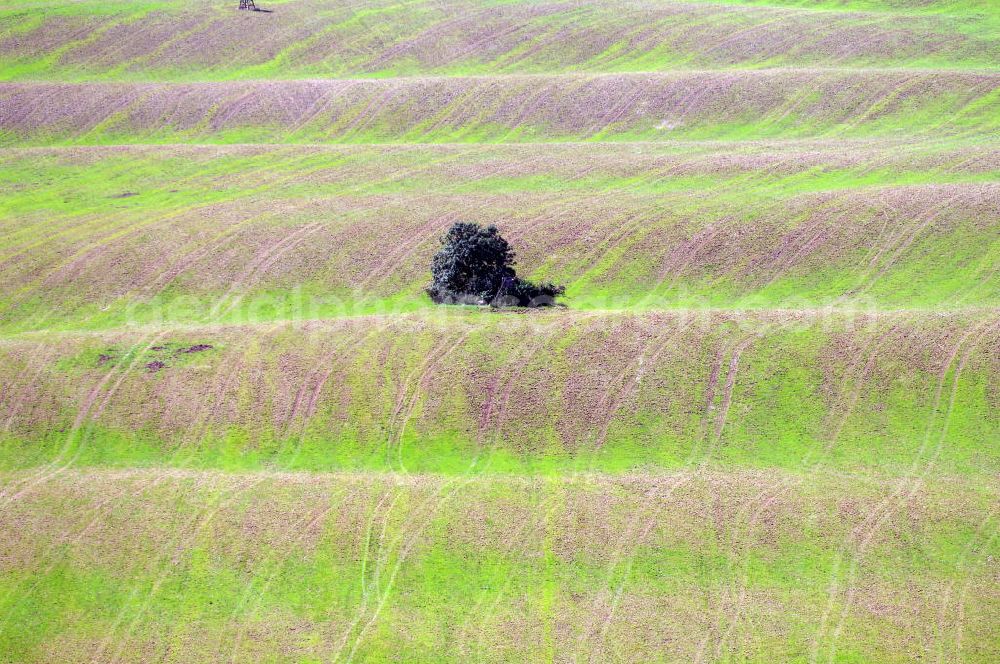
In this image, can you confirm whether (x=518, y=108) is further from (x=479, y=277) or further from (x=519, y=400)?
(x=519, y=400)

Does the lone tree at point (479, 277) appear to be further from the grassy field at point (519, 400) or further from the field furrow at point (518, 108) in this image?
the field furrow at point (518, 108)

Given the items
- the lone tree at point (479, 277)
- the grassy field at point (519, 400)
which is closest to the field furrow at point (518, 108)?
the grassy field at point (519, 400)

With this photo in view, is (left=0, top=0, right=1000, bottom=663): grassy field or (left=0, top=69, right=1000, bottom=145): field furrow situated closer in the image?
(left=0, top=0, right=1000, bottom=663): grassy field

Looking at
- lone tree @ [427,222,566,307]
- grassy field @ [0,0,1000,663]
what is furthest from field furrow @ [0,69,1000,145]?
lone tree @ [427,222,566,307]

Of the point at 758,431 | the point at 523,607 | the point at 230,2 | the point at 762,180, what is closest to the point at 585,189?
the point at 762,180

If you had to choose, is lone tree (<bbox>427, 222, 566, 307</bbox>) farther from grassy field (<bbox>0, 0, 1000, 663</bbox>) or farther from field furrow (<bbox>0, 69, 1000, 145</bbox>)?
field furrow (<bbox>0, 69, 1000, 145</bbox>)

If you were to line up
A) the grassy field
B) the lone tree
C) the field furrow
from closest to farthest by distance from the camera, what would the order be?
1. the grassy field
2. the lone tree
3. the field furrow

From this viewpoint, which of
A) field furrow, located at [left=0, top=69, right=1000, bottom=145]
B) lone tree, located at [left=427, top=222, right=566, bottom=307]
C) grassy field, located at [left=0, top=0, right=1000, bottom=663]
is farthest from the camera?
field furrow, located at [left=0, top=69, right=1000, bottom=145]

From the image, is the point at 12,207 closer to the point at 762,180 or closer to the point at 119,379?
the point at 119,379
